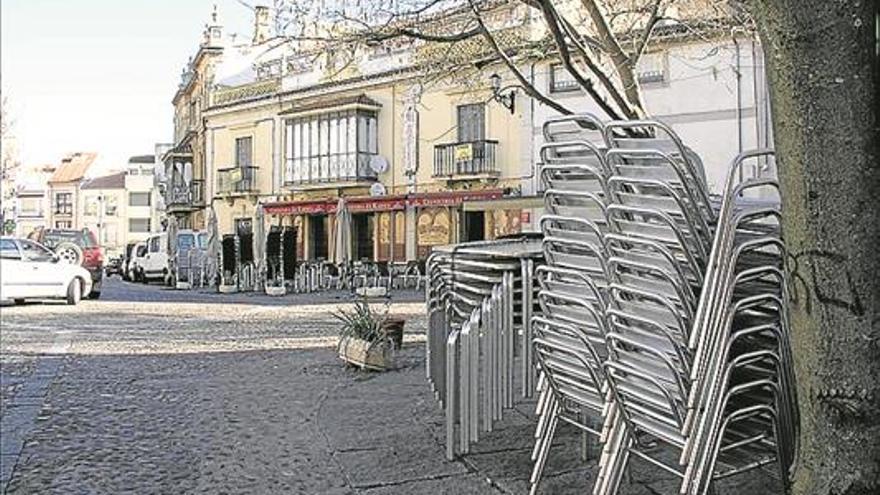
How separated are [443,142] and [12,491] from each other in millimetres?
27196

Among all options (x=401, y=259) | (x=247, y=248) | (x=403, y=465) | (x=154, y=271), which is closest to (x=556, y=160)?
(x=403, y=465)

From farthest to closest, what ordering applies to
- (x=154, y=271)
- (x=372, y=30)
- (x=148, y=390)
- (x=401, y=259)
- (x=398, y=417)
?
(x=154, y=271) < (x=401, y=259) < (x=372, y=30) < (x=148, y=390) < (x=398, y=417)

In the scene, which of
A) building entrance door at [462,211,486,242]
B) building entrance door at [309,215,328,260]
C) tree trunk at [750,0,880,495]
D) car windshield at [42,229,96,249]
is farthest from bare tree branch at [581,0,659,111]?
building entrance door at [309,215,328,260]

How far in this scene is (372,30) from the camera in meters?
9.78

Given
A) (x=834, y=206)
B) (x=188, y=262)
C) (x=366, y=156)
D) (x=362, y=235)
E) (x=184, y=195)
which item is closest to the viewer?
(x=834, y=206)

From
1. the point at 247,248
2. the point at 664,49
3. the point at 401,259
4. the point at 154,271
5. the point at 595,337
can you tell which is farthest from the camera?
the point at 154,271

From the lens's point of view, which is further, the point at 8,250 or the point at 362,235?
the point at 362,235

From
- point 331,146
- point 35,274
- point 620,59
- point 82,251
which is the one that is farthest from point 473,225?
point 620,59

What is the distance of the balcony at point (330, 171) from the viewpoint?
34.6 metres

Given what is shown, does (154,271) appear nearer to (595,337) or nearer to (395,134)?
(395,134)

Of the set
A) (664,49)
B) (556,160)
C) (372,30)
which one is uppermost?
(664,49)

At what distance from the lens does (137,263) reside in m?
40.3

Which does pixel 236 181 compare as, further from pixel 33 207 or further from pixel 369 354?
pixel 33 207

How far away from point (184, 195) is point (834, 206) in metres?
49.9
